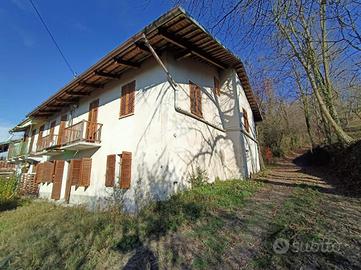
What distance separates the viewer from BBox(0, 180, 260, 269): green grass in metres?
4.45

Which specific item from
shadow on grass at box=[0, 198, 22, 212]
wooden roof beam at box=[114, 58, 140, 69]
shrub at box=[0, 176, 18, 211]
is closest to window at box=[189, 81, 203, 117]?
wooden roof beam at box=[114, 58, 140, 69]

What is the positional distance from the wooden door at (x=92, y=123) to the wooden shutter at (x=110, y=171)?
5.45ft

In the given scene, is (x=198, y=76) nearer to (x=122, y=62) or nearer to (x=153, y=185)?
(x=122, y=62)

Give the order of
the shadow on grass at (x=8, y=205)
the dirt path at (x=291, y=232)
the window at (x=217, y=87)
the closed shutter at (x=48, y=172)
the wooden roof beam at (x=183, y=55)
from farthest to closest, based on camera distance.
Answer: the closed shutter at (x=48, y=172) < the window at (x=217, y=87) < the shadow on grass at (x=8, y=205) < the wooden roof beam at (x=183, y=55) < the dirt path at (x=291, y=232)

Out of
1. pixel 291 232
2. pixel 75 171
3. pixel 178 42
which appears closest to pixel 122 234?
pixel 291 232

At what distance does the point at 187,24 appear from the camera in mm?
6848

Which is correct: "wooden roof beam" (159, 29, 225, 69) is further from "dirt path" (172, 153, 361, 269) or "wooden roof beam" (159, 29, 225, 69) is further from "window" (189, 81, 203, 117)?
"dirt path" (172, 153, 361, 269)

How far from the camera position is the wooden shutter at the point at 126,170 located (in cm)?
844

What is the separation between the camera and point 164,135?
26.2ft

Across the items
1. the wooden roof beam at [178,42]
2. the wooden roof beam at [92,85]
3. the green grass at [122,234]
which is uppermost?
the wooden roof beam at [92,85]

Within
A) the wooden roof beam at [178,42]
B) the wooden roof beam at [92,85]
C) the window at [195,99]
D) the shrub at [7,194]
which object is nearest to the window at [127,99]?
the wooden roof beam at [92,85]

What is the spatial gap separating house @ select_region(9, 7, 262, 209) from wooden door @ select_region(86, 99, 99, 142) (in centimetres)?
5

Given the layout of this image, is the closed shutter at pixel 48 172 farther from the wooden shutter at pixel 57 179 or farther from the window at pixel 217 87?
the window at pixel 217 87

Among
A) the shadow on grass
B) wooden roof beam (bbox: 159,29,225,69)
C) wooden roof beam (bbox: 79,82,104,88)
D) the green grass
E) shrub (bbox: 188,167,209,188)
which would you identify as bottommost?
the green grass
